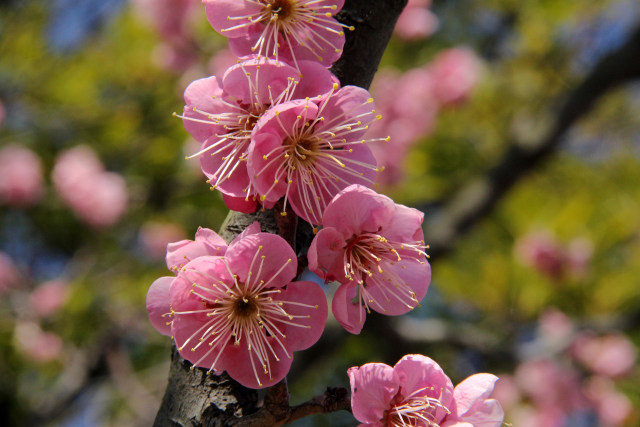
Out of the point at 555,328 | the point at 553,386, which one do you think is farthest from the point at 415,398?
the point at 553,386

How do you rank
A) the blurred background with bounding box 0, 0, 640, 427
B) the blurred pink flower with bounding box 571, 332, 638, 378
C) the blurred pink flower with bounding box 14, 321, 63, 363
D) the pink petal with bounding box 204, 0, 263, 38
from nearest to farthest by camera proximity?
1. the pink petal with bounding box 204, 0, 263, 38
2. the blurred background with bounding box 0, 0, 640, 427
3. the blurred pink flower with bounding box 14, 321, 63, 363
4. the blurred pink flower with bounding box 571, 332, 638, 378

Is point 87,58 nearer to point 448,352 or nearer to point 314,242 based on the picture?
point 448,352

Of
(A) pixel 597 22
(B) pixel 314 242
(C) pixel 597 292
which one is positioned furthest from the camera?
(A) pixel 597 22

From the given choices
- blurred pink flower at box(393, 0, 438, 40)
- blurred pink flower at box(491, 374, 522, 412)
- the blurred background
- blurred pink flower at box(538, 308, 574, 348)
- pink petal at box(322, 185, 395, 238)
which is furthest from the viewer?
blurred pink flower at box(491, 374, 522, 412)

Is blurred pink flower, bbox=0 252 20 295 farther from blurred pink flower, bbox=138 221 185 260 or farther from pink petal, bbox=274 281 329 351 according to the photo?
pink petal, bbox=274 281 329 351

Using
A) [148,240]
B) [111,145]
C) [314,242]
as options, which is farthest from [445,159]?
[314,242]

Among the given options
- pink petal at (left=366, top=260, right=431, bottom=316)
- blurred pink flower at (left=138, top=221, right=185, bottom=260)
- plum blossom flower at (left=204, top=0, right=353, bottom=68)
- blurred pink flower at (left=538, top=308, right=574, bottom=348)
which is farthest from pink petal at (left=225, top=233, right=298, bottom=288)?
blurred pink flower at (left=138, top=221, right=185, bottom=260)

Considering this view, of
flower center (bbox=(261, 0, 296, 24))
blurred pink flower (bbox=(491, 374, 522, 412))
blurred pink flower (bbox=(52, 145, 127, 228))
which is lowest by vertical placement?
blurred pink flower (bbox=(491, 374, 522, 412))

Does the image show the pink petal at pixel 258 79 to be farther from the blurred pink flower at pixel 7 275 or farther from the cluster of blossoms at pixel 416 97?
the blurred pink flower at pixel 7 275
